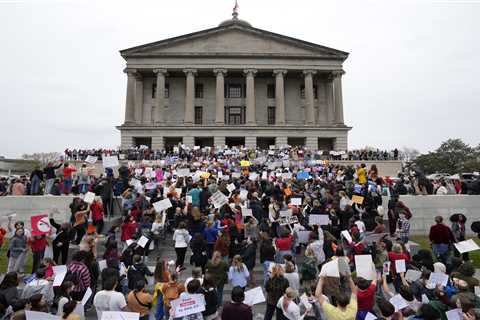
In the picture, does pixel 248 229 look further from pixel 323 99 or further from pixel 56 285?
pixel 323 99

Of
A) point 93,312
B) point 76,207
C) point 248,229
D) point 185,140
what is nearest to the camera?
point 93,312

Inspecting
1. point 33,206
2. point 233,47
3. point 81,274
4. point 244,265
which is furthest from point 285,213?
point 233,47

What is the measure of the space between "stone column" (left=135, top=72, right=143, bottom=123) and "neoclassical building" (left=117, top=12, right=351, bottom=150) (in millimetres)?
144

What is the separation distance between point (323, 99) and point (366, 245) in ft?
156

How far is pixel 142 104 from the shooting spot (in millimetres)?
53000

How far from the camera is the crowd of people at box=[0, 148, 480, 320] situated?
5.73 m

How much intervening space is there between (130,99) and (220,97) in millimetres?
12268

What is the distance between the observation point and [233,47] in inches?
2010

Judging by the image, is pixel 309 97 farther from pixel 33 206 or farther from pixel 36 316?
pixel 36 316

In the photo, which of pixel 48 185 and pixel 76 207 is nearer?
pixel 76 207

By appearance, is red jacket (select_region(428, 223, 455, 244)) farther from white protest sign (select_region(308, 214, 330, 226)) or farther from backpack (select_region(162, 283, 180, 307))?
backpack (select_region(162, 283, 180, 307))

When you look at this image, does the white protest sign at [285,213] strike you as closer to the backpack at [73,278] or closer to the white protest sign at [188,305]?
the white protest sign at [188,305]

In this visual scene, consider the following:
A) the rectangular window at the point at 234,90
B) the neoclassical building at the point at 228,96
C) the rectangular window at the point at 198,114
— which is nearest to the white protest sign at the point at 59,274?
the neoclassical building at the point at 228,96

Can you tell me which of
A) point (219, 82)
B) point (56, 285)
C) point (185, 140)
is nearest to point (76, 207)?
point (56, 285)
